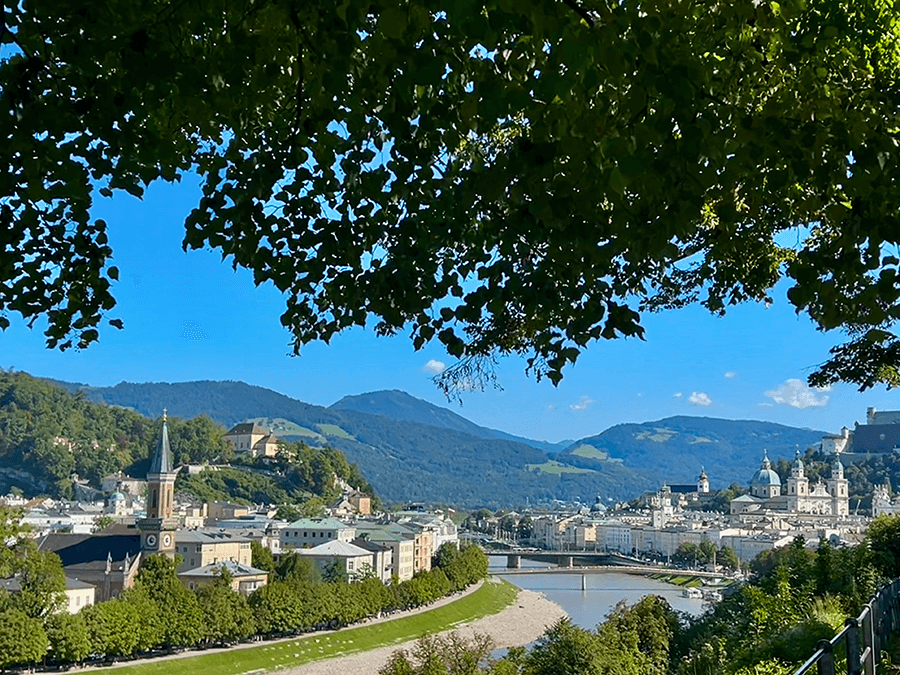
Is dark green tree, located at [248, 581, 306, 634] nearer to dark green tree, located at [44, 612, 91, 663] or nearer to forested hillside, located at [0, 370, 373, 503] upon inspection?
dark green tree, located at [44, 612, 91, 663]

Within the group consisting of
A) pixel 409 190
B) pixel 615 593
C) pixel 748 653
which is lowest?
pixel 615 593

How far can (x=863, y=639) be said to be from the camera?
13.7 feet

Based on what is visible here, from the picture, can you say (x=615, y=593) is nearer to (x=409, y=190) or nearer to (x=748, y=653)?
(x=748, y=653)

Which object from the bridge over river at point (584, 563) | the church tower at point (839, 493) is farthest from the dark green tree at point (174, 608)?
the church tower at point (839, 493)

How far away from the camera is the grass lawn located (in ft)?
94.3

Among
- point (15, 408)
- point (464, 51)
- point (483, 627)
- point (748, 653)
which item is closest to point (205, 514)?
point (15, 408)

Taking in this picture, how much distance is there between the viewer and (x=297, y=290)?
3.41 meters

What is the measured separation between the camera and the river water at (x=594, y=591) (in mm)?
43531

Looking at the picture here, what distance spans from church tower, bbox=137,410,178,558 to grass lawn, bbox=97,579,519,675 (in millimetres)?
12021

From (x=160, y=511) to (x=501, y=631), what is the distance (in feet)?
68.5

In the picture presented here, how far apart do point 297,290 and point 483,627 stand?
36.8 m

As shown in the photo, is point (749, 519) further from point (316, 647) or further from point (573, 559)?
point (316, 647)

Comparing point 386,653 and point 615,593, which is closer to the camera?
point 386,653

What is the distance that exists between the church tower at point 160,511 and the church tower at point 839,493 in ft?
221
